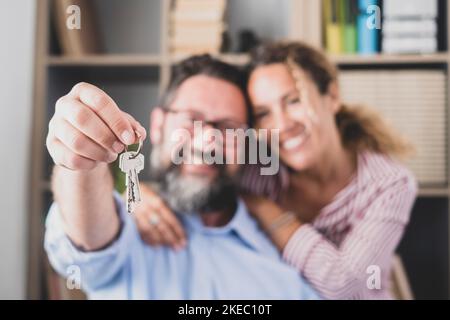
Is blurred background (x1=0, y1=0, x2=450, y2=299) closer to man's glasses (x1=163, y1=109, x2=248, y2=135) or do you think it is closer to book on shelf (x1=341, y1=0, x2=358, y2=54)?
book on shelf (x1=341, y1=0, x2=358, y2=54)

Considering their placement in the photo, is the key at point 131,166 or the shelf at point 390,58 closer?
the key at point 131,166

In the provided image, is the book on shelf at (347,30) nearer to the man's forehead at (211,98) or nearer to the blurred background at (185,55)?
the blurred background at (185,55)

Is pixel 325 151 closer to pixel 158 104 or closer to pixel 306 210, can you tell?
pixel 306 210

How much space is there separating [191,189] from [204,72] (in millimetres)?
301

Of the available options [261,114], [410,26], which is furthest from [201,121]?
[410,26]

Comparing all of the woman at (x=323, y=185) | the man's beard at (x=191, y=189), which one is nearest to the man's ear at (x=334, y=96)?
the woman at (x=323, y=185)

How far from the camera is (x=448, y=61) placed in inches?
57.5

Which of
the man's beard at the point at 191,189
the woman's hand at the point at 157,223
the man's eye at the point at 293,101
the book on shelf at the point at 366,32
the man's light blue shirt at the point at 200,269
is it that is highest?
the book on shelf at the point at 366,32

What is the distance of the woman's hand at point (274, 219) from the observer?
4.67ft

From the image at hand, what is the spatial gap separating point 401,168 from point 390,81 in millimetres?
231

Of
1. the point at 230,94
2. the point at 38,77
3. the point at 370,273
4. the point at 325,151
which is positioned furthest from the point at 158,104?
the point at 370,273

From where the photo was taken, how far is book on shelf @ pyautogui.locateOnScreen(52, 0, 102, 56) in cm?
148

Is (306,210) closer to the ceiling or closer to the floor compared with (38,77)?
closer to the floor

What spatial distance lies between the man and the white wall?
0.40 feet
